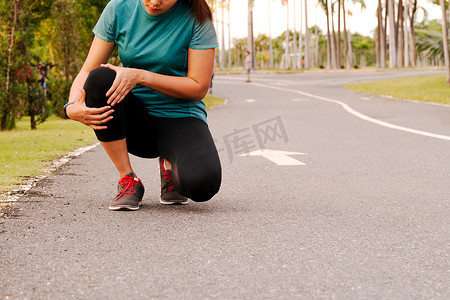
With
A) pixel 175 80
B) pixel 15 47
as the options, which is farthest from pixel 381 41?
pixel 175 80

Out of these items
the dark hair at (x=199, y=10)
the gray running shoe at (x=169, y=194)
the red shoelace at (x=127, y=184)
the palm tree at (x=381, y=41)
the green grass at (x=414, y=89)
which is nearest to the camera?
the dark hair at (x=199, y=10)

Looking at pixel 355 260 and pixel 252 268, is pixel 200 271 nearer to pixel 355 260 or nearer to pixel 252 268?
pixel 252 268

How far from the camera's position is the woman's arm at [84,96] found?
14.3 feet

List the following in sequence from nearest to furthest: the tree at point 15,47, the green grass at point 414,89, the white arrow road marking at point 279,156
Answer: the white arrow road marking at point 279,156
the tree at point 15,47
the green grass at point 414,89

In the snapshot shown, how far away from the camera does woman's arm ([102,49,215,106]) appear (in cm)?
431

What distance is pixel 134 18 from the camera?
4.58 meters

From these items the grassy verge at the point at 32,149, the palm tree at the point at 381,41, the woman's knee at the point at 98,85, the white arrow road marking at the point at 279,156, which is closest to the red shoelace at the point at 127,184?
the woman's knee at the point at 98,85

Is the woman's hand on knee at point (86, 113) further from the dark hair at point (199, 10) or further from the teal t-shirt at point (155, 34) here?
the dark hair at point (199, 10)

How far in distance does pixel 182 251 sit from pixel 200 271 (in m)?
0.40

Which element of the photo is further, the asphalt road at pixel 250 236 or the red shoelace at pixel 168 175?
the red shoelace at pixel 168 175

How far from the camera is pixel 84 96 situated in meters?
4.41

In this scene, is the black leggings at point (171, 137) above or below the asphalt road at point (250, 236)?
above

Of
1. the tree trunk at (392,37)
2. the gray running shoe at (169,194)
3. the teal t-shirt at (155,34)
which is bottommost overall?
the gray running shoe at (169,194)

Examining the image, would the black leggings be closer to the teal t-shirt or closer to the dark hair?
the teal t-shirt
